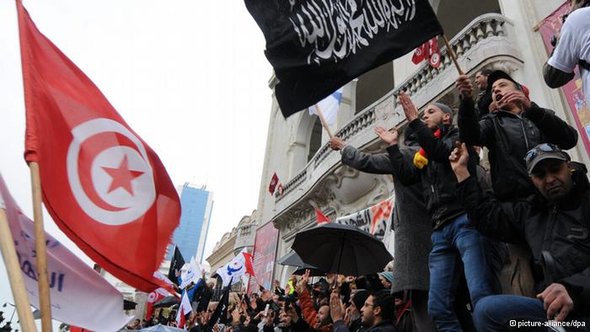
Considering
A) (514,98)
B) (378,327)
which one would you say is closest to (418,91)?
(378,327)

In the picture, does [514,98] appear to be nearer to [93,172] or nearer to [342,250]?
[93,172]

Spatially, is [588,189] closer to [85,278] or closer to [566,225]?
[566,225]

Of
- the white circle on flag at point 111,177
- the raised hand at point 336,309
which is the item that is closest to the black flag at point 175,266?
the raised hand at point 336,309

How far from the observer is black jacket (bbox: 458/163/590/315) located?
163 centimetres

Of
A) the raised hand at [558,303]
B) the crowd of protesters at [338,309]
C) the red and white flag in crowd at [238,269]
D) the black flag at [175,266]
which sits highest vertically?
the raised hand at [558,303]

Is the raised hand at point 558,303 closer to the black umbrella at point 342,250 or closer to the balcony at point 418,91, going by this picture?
the black umbrella at point 342,250

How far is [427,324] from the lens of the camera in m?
2.90

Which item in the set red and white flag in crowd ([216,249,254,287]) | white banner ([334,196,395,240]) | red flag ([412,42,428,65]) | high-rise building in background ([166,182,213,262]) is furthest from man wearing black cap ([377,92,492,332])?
high-rise building in background ([166,182,213,262])

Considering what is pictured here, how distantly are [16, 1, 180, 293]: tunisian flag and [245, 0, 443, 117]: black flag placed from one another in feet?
4.26

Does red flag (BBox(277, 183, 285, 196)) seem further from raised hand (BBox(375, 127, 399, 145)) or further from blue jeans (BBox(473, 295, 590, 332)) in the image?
blue jeans (BBox(473, 295, 590, 332))

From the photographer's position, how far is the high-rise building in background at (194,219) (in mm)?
87562

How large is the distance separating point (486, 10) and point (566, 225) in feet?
40.1

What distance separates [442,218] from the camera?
2.73 meters

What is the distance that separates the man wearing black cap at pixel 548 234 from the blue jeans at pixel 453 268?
12.6 inches
